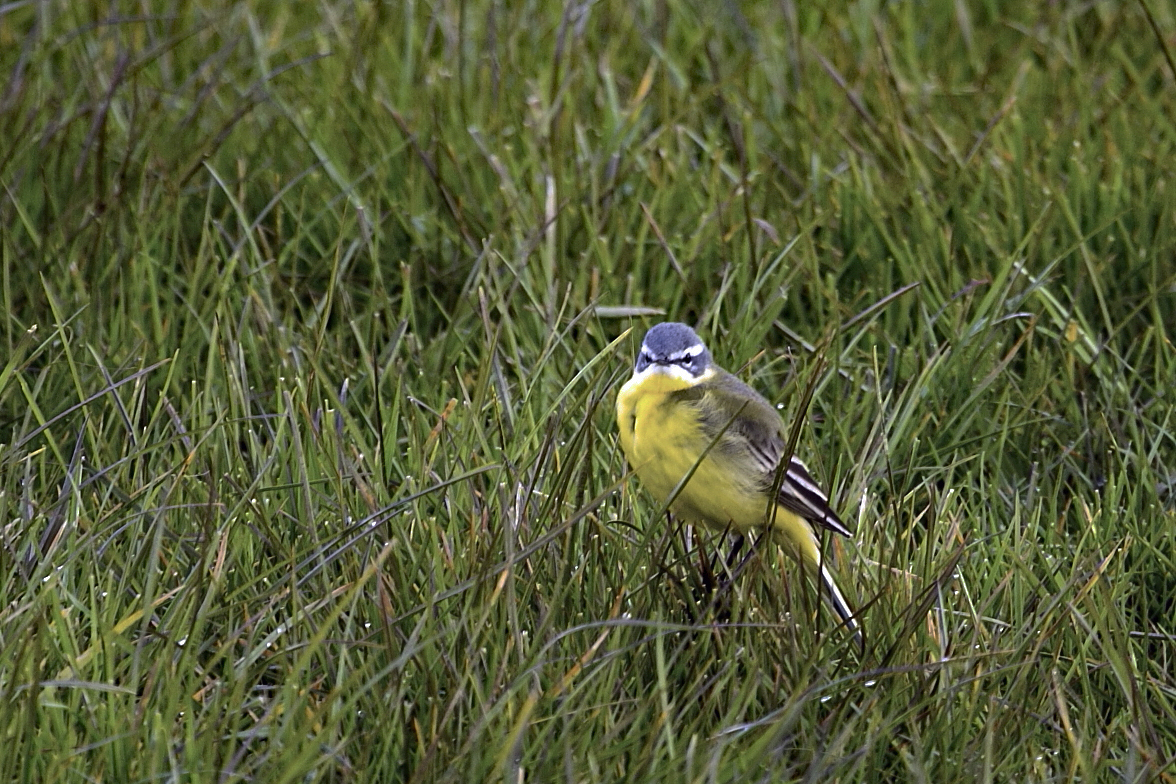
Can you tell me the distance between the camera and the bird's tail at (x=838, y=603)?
3.24m

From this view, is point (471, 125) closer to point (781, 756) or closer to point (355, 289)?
point (355, 289)

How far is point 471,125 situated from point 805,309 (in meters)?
1.43

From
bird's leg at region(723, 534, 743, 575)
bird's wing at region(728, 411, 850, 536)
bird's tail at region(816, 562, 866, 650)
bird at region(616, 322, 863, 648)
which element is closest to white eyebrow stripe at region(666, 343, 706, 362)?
bird at region(616, 322, 863, 648)

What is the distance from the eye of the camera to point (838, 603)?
11.1 ft

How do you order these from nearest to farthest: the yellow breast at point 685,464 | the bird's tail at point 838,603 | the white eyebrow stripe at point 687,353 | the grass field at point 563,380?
the grass field at point 563,380 < the bird's tail at point 838,603 < the yellow breast at point 685,464 < the white eyebrow stripe at point 687,353

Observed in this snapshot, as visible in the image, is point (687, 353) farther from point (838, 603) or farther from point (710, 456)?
point (838, 603)

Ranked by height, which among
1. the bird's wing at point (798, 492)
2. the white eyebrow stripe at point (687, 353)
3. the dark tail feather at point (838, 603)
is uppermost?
the white eyebrow stripe at point (687, 353)

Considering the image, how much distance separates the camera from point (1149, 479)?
393cm

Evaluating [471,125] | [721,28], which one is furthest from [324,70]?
[721,28]

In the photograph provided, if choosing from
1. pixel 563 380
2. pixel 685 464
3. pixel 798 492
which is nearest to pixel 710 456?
pixel 685 464

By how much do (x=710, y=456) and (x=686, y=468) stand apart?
0.06 m

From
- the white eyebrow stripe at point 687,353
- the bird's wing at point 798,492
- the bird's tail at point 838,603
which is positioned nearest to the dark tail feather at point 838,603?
the bird's tail at point 838,603

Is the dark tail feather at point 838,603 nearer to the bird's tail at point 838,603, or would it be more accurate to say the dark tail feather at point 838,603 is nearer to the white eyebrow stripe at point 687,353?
the bird's tail at point 838,603

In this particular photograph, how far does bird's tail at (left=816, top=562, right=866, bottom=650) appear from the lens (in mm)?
3238
